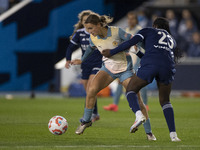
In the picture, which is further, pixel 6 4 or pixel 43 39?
pixel 43 39

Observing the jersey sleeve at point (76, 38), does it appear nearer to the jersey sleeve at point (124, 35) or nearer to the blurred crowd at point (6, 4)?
the jersey sleeve at point (124, 35)

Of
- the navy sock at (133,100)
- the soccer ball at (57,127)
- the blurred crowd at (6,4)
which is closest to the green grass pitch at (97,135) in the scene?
the soccer ball at (57,127)

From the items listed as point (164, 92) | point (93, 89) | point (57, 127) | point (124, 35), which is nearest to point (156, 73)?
point (164, 92)

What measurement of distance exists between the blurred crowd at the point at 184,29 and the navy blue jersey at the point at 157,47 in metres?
16.0

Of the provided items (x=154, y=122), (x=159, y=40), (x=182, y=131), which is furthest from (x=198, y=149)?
(x=154, y=122)

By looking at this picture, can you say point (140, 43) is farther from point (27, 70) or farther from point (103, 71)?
point (27, 70)

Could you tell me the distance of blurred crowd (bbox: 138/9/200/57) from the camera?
2344 centimetres

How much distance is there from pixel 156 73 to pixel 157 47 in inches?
14.3

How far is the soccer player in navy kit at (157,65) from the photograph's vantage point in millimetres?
7336

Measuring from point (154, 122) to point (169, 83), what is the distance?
3390 millimetres

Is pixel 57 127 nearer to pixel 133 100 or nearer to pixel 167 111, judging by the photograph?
pixel 133 100

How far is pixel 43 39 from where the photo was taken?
24922 millimetres

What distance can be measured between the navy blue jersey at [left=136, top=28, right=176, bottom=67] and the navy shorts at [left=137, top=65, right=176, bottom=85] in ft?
0.20

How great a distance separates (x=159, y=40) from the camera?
736cm
